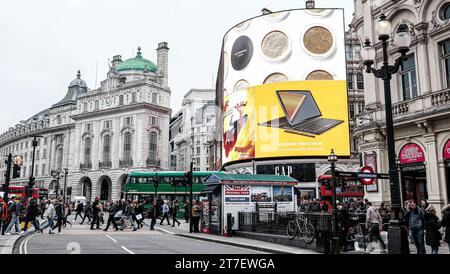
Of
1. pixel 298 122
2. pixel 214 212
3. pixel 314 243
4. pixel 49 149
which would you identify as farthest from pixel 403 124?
pixel 49 149

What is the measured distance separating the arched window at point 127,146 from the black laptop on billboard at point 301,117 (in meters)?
41.3

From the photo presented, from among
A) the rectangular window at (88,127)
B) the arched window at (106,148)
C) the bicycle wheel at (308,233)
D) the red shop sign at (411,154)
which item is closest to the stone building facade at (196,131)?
the arched window at (106,148)

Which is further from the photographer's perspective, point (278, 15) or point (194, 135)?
point (194, 135)

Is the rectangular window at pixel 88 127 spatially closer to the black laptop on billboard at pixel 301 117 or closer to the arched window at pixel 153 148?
the arched window at pixel 153 148

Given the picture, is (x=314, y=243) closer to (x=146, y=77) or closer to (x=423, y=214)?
(x=423, y=214)

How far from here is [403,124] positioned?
2022 cm

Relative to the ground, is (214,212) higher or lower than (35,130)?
lower

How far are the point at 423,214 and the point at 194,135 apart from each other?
8428cm

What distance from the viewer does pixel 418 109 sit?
19.7 metres

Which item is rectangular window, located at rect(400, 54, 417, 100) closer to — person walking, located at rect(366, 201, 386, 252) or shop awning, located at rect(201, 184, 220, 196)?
person walking, located at rect(366, 201, 386, 252)

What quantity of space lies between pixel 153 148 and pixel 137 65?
16.7m

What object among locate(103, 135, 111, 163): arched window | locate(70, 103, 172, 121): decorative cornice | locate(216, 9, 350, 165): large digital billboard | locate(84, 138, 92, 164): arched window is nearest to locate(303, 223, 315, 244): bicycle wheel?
locate(216, 9, 350, 165): large digital billboard

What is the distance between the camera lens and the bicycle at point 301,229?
603 inches

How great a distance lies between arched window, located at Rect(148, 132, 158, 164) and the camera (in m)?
72.3
